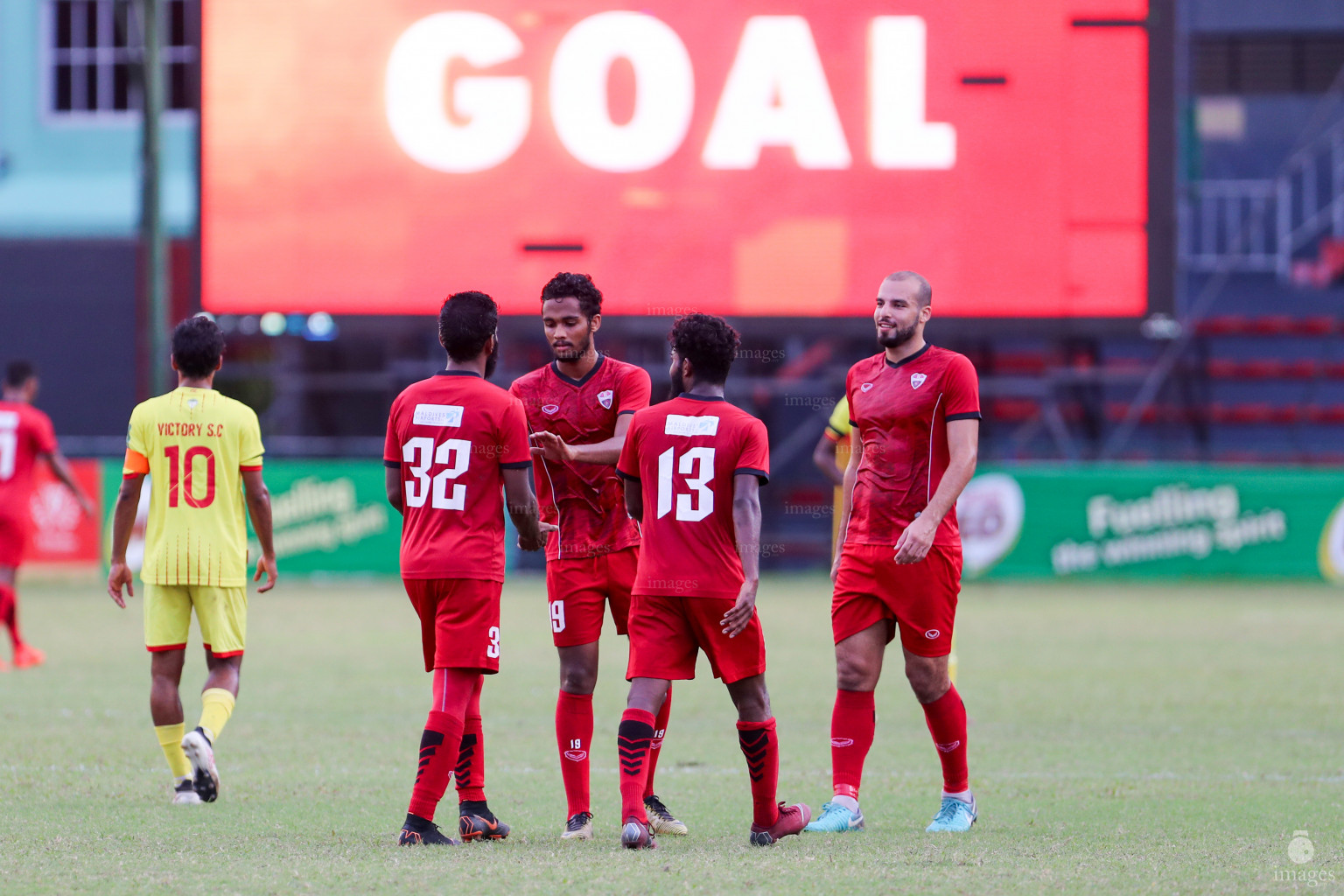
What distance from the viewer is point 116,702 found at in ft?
32.5

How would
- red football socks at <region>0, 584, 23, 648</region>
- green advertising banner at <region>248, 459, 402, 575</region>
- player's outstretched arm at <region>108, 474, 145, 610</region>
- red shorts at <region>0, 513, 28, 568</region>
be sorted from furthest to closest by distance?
green advertising banner at <region>248, 459, 402, 575</region>, red shorts at <region>0, 513, 28, 568</region>, red football socks at <region>0, 584, 23, 648</region>, player's outstretched arm at <region>108, 474, 145, 610</region>

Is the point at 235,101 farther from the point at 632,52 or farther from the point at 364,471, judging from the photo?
the point at 364,471

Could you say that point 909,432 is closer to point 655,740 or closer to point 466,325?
point 655,740

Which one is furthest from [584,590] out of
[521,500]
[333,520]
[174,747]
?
[333,520]

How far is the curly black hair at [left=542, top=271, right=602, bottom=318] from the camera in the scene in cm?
605

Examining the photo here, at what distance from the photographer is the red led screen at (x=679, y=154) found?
12.4 m

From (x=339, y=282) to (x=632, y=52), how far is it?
2844 mm

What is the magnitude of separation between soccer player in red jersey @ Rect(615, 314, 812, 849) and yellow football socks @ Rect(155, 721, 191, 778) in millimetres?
2190

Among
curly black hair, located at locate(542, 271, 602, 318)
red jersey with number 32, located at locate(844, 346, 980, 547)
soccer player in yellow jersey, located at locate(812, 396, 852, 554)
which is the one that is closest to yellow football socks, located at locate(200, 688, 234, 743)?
curly black hair, located at locate(542, 271, 602, 318)

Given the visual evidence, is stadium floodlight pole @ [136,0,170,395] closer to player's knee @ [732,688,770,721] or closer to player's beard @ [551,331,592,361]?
player's beard @ [551,331,592,361]

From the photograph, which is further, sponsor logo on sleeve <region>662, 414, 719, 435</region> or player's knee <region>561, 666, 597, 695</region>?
player's knee <region>561, 666, 597, 695</region>

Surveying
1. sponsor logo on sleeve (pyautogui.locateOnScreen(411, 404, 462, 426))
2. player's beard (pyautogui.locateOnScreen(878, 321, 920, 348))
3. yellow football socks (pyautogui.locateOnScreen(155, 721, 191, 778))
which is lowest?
yellow football socks (pyautogui.locateOnScreen(155, 721, 191, 778))

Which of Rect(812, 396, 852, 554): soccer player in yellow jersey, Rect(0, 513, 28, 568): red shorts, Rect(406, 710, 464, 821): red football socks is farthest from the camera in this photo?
Rect(0, 513, 28, 568): red shorts

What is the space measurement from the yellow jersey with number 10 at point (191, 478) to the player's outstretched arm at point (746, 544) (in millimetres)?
2285
